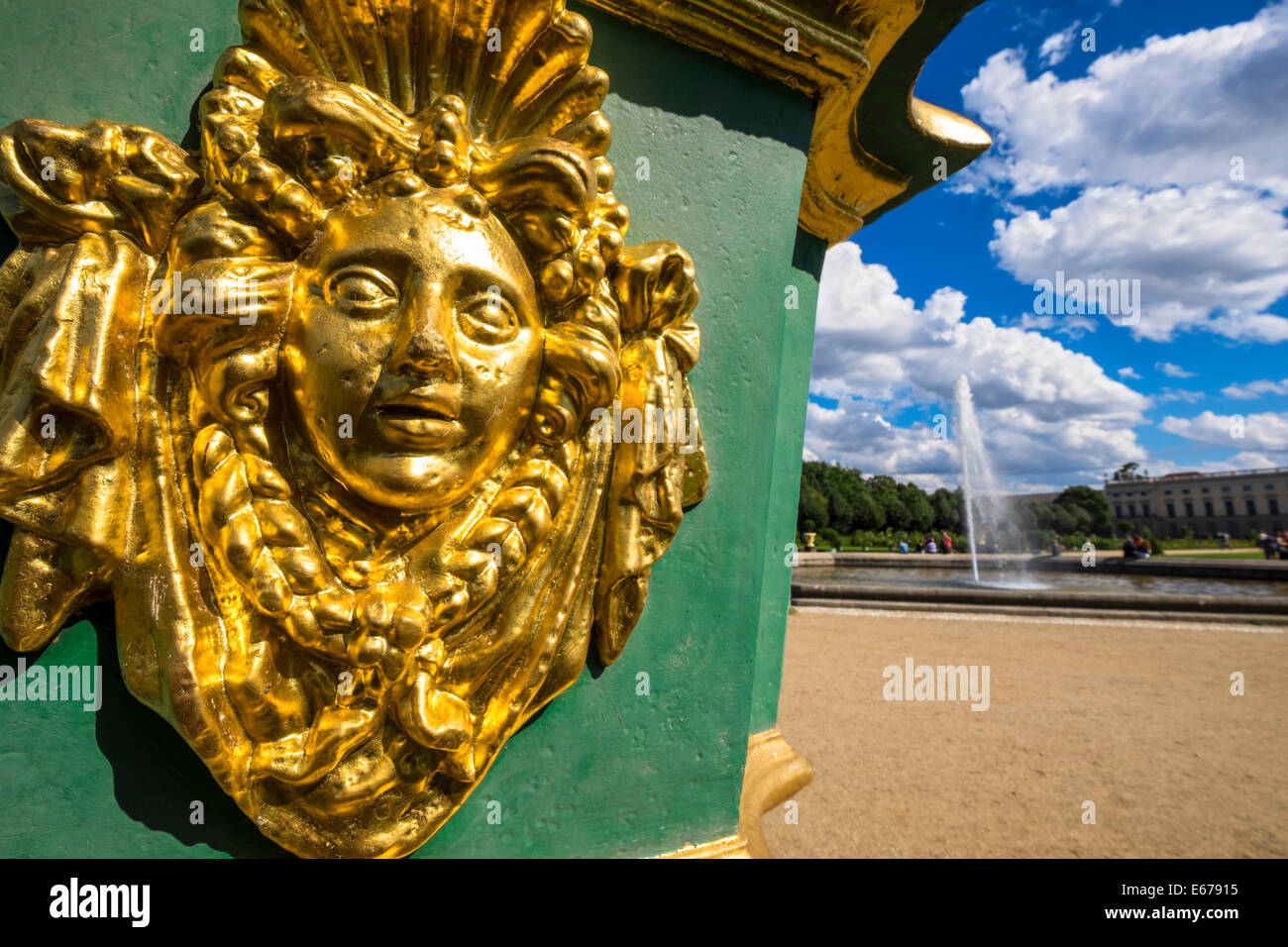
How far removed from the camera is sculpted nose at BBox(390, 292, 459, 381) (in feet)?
3.23

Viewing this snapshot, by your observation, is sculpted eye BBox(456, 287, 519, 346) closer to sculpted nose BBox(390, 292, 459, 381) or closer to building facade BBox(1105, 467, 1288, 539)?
sculpted nose BBox(390, 292, 459, 381)

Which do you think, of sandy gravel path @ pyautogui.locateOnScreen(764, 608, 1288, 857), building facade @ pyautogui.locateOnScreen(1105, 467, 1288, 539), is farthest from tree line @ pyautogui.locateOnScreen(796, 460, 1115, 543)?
sandy gravel path @ pyautogui.locateOnScreen(764, 608, 1288, 857)

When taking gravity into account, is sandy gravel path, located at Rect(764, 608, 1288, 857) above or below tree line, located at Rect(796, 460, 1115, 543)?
below

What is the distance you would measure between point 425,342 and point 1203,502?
7584 centimetres

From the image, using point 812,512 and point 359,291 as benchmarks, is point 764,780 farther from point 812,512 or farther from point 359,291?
point 812,512

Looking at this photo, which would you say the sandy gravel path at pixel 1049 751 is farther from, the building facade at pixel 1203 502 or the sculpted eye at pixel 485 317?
the building facade at pixel 1203 502

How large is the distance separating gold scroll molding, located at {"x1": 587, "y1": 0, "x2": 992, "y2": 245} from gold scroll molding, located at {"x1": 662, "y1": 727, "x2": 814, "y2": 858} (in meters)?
1.69

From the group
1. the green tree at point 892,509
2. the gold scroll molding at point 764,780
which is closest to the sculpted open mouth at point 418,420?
the gold scroll molding at point 764,780

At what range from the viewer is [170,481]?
0.98 meters

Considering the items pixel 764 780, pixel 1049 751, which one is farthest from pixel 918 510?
pixel 764 780

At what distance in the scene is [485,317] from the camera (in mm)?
1064

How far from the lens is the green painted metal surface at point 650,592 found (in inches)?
39.0

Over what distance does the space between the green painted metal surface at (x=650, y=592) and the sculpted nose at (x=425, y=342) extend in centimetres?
48

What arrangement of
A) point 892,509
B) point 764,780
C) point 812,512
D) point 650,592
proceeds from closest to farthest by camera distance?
1. point 650,592
2. point 764,780
3. point 812,512
4. point 892,509
